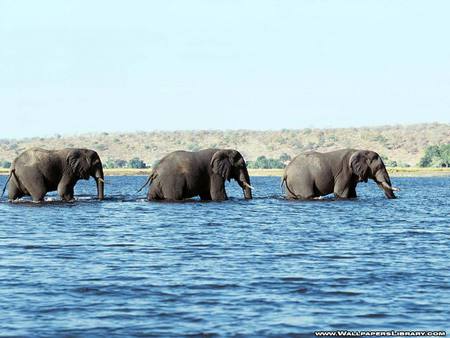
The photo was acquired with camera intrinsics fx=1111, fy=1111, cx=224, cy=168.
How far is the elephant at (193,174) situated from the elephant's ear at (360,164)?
5.18 meters

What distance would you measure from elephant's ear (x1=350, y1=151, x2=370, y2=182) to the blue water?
9.61 meters

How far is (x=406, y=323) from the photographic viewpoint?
16.8m

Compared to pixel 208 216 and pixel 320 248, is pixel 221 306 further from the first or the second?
pixel 208 216

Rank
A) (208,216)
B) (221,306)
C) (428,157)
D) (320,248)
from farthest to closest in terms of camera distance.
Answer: (428,157)
(208,216)
(320,248)
(221,306)

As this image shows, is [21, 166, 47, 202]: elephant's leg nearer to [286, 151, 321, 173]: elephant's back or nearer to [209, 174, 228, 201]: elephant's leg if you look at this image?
[209, 174, 228, 201]: elephant's leg

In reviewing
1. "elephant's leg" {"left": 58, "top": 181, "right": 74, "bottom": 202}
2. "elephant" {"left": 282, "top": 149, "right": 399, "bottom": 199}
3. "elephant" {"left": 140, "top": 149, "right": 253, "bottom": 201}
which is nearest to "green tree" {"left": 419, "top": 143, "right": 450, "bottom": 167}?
"elephant" {"left": 282, "top": 149, "right": 399, "bottom": 199}

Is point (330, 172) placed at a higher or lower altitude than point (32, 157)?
lower

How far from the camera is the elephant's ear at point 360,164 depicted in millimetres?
49975

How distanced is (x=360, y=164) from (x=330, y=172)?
150cm

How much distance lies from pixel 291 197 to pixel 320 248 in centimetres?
2464

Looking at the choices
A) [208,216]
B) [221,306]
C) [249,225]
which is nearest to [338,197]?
[208,216]

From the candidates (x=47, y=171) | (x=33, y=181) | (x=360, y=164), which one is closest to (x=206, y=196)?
(x=360, y=164)

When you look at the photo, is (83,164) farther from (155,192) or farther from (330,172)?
(330,172)

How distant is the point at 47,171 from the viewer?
47938 millimetres
